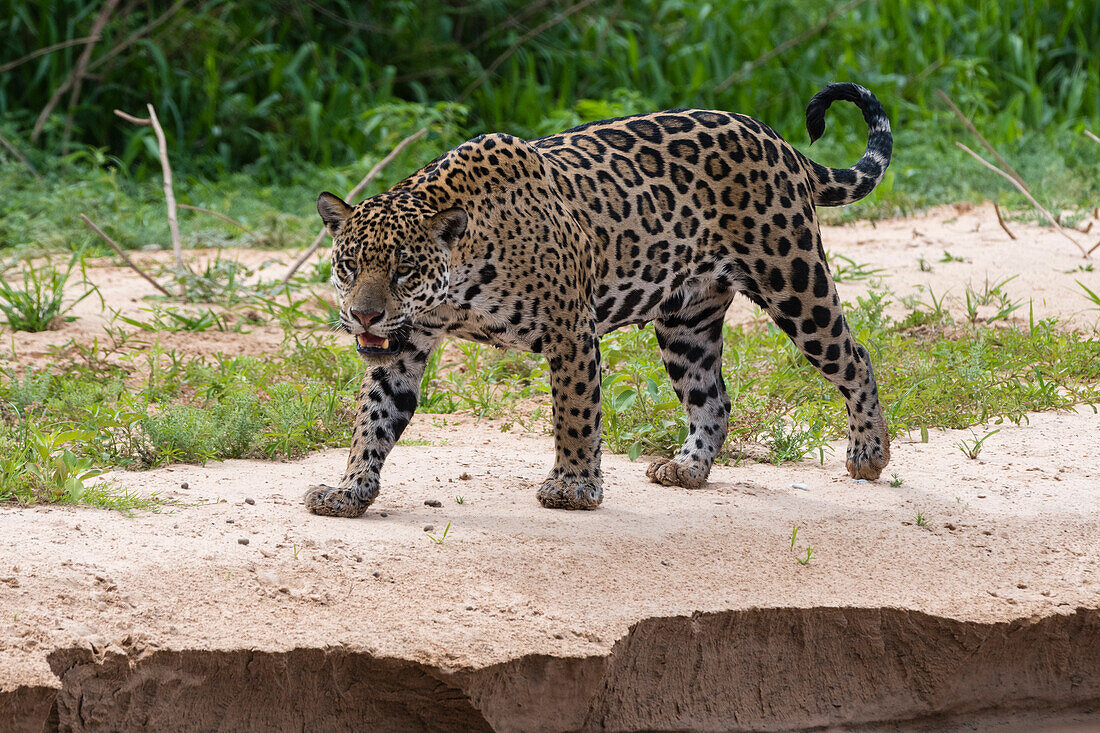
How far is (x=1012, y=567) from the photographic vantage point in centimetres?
457

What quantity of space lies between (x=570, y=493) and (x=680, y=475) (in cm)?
73

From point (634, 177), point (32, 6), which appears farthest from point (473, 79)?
point (634, 177)

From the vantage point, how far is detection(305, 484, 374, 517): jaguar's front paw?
15.5 feet

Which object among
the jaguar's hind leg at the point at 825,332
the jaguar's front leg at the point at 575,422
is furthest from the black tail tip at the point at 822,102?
the jaguar's front leg at the point at 575,422

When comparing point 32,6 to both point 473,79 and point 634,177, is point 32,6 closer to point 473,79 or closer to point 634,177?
point 473,79

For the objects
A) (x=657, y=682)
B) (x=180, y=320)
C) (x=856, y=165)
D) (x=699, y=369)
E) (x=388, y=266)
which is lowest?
(x=180, y=320)

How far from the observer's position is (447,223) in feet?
14.8

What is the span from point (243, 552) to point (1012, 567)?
2.74 m

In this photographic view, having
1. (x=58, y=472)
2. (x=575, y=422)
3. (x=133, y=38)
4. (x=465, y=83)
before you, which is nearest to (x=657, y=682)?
(x=575, y=422)

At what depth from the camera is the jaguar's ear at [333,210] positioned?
459cm

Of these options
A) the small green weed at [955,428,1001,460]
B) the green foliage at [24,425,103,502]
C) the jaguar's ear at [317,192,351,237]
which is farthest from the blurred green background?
the jaguar's ear at [317,192,351,237]

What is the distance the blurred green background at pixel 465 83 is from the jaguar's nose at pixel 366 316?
5.87 metres

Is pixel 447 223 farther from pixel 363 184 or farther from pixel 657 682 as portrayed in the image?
pixel 363 184

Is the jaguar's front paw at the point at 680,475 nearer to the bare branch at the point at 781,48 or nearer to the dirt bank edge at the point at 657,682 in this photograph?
the dirt bank edge at the point at 657,682
